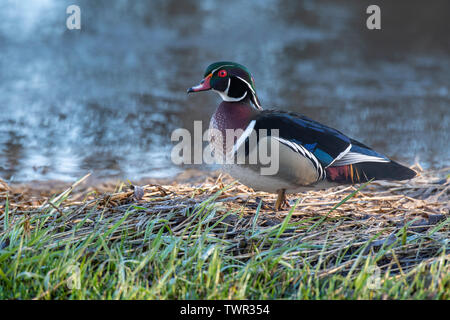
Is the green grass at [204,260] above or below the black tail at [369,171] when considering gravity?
below

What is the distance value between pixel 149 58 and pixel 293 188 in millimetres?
5498

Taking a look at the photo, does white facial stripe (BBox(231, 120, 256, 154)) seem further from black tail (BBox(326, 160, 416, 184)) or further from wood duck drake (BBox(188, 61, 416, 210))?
black tail (BBox(326, 160, 416, 184))

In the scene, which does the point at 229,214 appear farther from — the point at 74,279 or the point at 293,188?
the point at 74,279

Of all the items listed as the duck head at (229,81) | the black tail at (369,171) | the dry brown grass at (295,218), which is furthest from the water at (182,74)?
the black tail at (369,171)

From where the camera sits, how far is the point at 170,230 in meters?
3.12

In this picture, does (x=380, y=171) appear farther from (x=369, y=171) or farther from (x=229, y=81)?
(x=229, y=81)

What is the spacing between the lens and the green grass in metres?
2.65

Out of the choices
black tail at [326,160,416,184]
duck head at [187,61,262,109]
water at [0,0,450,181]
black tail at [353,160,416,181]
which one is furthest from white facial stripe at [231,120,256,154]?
water at [0,0,450,181]

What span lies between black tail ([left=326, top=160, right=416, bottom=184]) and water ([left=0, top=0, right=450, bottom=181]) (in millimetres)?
2062

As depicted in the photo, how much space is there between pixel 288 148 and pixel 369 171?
0.51m

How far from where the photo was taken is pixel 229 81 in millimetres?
3541

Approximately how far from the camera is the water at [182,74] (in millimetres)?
5770

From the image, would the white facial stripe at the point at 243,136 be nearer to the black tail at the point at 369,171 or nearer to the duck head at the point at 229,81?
the duck head at the point at 229,81
